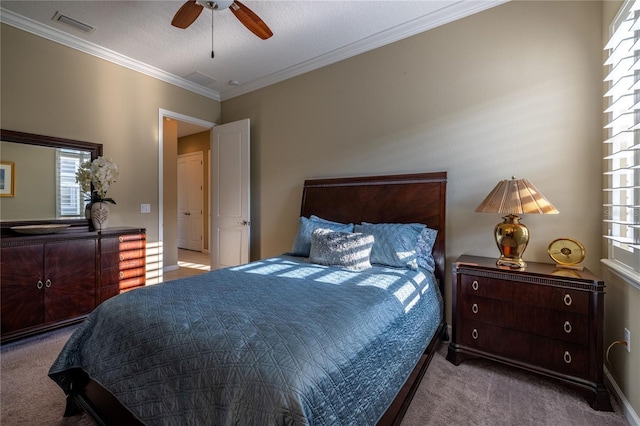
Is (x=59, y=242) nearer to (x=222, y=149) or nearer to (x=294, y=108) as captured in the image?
(x=222, y=149)

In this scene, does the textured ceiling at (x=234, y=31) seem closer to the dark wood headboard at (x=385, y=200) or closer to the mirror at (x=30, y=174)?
the mirror at (x=30, y=174)

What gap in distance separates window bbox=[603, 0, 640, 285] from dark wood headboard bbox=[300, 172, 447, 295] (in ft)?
3.60

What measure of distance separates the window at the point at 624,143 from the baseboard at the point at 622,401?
0.75 meters

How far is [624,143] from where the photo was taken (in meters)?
1.93

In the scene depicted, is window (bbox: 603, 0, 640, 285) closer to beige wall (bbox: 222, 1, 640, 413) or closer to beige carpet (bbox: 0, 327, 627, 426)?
beige wall (bbox: 222, 1, 640, 413)

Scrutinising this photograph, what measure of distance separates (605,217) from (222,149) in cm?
438

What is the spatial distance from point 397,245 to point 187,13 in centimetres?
245

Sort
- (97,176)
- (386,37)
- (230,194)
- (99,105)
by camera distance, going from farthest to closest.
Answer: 1. (230,194)
2. (99,105)
3. (97,176)
4. (386,37)

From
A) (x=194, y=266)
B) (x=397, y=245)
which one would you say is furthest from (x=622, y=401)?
(x=194, y=266)

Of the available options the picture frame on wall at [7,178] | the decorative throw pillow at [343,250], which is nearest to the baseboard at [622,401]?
the decorative throw pillow at [343,250]

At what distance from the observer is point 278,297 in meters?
1.59

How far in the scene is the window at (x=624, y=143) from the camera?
1602 millimetres

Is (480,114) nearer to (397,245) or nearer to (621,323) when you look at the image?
(397,245)

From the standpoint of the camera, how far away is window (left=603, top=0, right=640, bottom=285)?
5.25 feet
